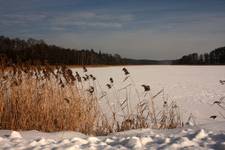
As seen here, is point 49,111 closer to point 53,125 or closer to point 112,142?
point 53,125

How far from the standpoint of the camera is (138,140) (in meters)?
5.04

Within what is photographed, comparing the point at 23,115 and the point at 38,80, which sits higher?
the point at 38,80

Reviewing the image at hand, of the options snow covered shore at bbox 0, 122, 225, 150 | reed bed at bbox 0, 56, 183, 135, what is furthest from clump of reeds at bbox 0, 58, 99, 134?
snow covered shore at bbox 0, 122, 225, 150

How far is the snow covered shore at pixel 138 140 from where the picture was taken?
489 centimetres

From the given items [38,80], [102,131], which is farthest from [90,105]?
[38,80]

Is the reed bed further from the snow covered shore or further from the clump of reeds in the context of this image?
the snow covered shore

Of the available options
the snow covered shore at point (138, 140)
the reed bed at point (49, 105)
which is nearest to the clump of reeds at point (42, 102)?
the reed bed at point (49, 105)

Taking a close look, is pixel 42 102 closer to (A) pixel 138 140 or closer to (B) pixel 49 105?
(B) pixel 49 105

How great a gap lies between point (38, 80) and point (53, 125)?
3.38 feet

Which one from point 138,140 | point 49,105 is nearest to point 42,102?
point 49,105

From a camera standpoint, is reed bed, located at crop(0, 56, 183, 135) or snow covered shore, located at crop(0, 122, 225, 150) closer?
snow covered shore, located at crop(0, 122, 225, 150)

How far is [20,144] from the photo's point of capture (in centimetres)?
506

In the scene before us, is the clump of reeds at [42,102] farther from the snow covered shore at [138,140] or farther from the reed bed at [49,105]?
the snow covered shore at [138,140]

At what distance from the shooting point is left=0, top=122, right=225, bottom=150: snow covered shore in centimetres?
489
